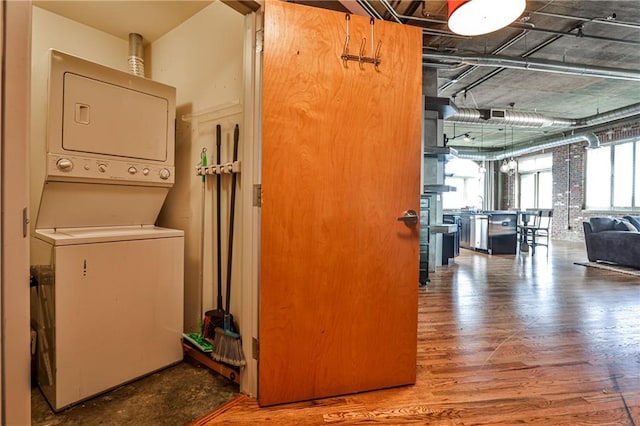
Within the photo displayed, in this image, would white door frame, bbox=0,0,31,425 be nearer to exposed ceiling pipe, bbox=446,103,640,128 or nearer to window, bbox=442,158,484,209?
exposed ceiling pipe, bbox=446,103,640,128

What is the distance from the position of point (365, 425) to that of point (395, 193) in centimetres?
113

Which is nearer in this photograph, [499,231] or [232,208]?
[232,208]

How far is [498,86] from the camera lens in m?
6.11

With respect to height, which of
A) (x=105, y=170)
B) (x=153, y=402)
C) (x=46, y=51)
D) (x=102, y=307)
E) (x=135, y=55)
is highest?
(x=135, y=55)

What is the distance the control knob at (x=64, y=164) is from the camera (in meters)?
1.77

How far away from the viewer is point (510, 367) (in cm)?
214

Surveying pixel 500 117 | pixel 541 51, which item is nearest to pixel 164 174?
pixel 541 51

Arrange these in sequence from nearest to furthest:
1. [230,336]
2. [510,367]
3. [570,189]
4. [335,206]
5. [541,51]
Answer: [335,206] < [230,336] < [510,367] < [541,51] < [570,189]

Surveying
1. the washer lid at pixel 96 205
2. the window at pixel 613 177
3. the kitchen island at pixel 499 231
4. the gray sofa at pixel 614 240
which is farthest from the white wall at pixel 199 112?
the window at pixel 613 177

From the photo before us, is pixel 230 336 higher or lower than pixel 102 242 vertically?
lower

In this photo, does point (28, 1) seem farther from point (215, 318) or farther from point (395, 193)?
point (215, 318)

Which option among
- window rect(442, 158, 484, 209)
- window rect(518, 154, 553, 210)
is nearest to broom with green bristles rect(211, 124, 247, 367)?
window rect(518, 154, 553, 210)

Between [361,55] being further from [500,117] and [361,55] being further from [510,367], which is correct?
[500,117]

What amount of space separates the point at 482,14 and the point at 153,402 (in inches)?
112
